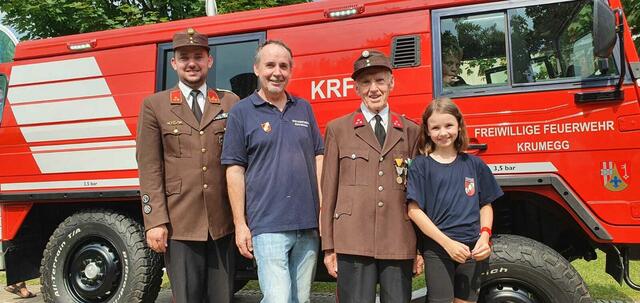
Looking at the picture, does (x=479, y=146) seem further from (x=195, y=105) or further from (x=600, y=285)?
(x=600, y=285)

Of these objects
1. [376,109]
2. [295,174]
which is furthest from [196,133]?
[376,109]

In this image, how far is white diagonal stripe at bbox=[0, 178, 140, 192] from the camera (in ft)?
13.8

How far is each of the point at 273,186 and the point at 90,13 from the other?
27.2ft

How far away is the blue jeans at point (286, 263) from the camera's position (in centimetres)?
257

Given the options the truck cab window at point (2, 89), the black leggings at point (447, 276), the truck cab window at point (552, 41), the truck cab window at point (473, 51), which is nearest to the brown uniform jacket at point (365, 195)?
the black leggings at point (447, 276)

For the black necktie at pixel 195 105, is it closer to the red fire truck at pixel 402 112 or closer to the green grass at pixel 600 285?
the red fire truck at pixel 402 112

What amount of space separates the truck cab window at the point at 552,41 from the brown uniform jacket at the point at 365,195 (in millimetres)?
1358

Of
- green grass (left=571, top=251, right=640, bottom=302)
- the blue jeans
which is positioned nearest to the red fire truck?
the blue jeans

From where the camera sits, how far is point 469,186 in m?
2.64

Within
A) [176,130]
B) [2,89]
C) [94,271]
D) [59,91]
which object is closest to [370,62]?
[176,130]

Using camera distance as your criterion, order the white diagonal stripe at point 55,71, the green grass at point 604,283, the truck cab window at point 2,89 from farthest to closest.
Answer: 1. the green grass at point 604,283
2. the truck cab window at point 2,89
3. the white diagonal stripe at point 55,71

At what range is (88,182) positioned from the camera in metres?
4.32

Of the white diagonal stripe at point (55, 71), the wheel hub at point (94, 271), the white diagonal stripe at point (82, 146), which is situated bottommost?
the wheel hub at point (94, 271)

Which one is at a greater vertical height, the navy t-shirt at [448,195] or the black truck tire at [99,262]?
Result: the navy t-shirt at [448,195]
